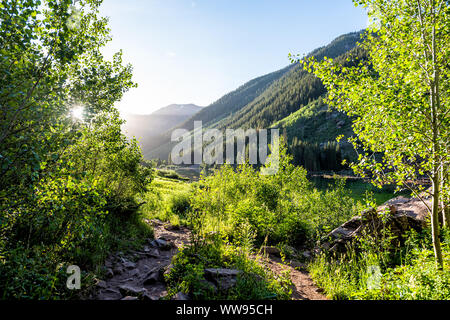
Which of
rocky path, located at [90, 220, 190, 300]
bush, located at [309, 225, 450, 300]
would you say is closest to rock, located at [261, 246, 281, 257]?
bush, located at [309, 225, 450, 300]

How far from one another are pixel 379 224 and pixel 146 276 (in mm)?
8829

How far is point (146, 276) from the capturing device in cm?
610

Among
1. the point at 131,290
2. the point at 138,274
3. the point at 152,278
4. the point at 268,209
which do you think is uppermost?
the point at 268,209

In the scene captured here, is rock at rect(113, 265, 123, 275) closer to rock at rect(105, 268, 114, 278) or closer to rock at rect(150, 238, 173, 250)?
rock at rect(105, 268, 114, 278)

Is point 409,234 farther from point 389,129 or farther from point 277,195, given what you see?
point 277,195

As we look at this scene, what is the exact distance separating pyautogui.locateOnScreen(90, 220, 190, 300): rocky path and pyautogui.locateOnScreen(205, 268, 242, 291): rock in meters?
1.24

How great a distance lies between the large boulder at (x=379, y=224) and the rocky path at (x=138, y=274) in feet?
22.4

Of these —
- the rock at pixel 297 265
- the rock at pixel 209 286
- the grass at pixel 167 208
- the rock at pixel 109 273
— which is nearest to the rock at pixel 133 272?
the rock at pixel 109 273

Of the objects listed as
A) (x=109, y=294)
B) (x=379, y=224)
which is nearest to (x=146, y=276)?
(x=109, y=294)

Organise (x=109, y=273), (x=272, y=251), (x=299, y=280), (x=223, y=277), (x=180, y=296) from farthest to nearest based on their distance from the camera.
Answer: (x=272, y=251), (x=299, y=280), (x=109, y=273), (x=223, y=277), (x=180, y=296)

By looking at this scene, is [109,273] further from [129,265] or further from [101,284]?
[129,265]

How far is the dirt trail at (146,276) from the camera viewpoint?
5.06 m

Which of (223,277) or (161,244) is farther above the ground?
(223,277)

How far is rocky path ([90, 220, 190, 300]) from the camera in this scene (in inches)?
198
